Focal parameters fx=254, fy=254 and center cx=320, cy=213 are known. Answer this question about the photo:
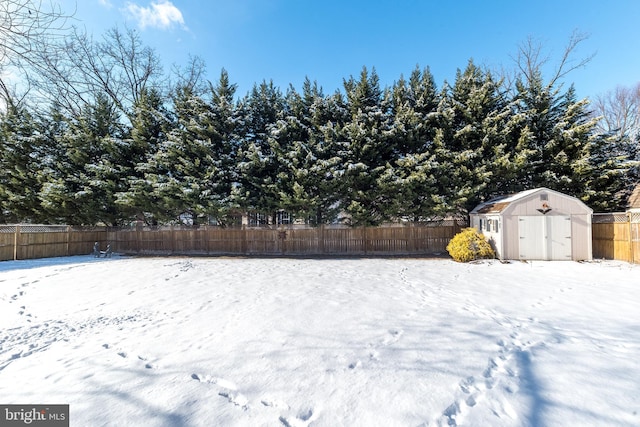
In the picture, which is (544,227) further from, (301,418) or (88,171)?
(88,171)

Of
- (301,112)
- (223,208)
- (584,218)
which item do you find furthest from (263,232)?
(584,218)

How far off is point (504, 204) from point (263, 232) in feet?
35.7

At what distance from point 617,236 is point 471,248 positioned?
17.9ft

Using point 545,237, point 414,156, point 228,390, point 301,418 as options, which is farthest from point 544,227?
point 228,390

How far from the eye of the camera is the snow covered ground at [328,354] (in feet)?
7.32

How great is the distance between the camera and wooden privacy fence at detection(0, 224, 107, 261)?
11203 millimetres

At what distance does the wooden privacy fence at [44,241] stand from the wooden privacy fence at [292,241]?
46.0 inches

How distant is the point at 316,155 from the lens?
12.3 m

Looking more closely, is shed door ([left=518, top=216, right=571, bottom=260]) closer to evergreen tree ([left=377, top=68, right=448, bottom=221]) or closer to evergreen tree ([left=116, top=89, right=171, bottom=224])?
evergreen tree ([left=377, top=68, right=448, bottom=221])

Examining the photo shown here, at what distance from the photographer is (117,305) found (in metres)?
5.28

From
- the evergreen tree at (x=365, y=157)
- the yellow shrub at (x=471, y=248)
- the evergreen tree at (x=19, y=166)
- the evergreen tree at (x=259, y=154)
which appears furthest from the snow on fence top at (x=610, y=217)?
the evergreen tree at (x=19, y=166)

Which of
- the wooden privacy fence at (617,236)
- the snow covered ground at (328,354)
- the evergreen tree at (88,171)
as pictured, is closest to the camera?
the snow covered ground at (328,354)

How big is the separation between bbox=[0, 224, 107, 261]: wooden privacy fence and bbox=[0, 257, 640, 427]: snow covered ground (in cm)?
723

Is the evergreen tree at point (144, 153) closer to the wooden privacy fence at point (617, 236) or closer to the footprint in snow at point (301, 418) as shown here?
the footprint in snow at point (301, 418)
